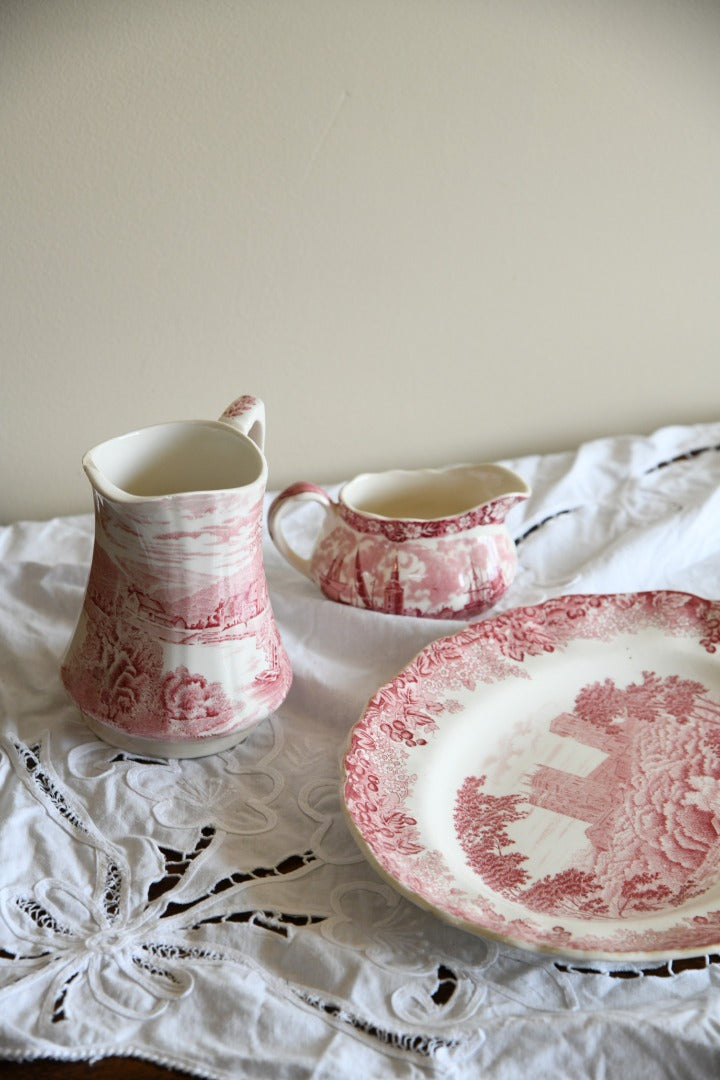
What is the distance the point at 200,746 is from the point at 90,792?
0.06m

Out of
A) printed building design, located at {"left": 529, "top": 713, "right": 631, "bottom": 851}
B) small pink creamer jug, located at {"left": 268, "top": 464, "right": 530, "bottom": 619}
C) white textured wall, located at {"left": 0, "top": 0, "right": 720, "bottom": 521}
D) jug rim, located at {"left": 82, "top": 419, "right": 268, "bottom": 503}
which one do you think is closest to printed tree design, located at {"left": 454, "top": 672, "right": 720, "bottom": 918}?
printed building design, located at {"left": 529, "top": 713, "right": 631, "bottom": 851}

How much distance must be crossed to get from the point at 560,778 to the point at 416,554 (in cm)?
17

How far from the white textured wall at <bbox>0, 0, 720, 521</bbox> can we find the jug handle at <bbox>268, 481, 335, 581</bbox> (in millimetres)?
168

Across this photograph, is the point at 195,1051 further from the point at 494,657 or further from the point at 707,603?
the point at 707,603

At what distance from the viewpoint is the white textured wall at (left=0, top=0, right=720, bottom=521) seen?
0.76 metres

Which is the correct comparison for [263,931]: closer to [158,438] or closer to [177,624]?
[177,624]

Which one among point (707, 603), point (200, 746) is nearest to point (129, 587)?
point (200, 746)

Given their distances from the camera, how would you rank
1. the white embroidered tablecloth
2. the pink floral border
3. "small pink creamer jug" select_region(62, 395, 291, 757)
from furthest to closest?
1. the pink floral border
2. "small pink creamer jug" select_region(62, 395, 291, 757)
3. the white embroidered tablecloth

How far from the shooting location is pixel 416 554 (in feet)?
2.30

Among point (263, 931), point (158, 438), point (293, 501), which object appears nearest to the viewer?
point (263, 931)

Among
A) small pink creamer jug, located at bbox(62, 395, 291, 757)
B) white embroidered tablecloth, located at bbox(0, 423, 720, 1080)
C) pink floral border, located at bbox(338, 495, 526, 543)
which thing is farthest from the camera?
pink floral border, located at bbox(338, 495, 526, 543)

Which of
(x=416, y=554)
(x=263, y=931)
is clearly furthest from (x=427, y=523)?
(x=263, y=931)

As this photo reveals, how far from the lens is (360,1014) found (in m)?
0.46

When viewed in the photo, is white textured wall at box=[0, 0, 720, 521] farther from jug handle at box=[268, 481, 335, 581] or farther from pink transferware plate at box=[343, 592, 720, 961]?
pink transferware plate at box=[343, 592, 720, 961]
